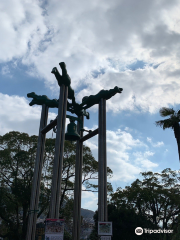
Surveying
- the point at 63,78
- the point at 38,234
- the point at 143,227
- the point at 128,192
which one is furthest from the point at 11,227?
the point at 63,78

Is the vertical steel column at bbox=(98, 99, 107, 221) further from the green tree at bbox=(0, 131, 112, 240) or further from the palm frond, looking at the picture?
the green tree at bbox=(0, 131, 112, 240)

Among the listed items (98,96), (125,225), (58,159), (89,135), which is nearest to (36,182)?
(58,159)

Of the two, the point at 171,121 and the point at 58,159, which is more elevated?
the point at 171,121

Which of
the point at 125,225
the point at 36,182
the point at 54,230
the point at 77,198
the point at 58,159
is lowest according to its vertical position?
the point at 125,225

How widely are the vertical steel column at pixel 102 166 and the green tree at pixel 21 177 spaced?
10.9 meters

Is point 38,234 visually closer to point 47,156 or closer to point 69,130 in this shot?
point 47,156

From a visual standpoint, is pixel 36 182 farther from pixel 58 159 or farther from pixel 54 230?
pixel 54 230

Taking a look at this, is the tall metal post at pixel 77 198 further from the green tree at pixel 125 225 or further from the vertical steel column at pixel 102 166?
the green tree at pixel 125 225

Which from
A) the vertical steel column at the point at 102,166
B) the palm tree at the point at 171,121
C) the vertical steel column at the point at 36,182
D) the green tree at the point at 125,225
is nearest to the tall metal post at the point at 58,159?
the vertical steel column at the point at 102,166

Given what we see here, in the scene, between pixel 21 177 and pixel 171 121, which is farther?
pixel 21 177

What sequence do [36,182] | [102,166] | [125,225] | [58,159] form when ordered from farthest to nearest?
[125,225] → [36,182] → [102,166] → [58,159]

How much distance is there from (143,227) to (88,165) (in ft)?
25.6

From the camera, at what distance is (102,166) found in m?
10.1

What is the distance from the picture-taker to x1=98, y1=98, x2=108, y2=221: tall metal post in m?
9.49
